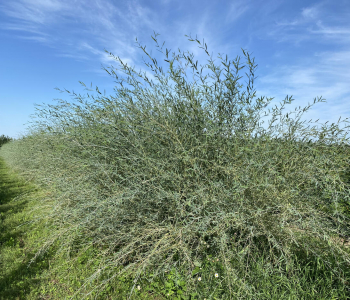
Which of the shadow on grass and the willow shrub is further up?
the willow shrub

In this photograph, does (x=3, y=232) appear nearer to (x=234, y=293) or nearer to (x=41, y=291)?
(x=41, y=291)

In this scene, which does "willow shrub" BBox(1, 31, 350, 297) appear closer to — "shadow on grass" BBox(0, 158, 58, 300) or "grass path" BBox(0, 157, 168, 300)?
"grass path" BBox(0, 157, 168, 300)

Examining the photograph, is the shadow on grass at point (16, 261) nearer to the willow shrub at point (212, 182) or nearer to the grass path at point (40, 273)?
the grass path at point (40, 273)

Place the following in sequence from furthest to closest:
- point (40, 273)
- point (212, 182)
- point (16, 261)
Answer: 1. point (16, 261)
2. point (40, 273)
3. point (212, 182)

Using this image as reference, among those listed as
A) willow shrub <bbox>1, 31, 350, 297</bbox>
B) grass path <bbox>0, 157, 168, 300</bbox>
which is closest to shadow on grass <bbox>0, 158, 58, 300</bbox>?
grass path <bbox>0, 157, 168, 300</bbox>

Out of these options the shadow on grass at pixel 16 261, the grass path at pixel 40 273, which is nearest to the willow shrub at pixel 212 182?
the grass path at pixel 40 273

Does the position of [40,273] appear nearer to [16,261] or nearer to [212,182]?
[16,261]

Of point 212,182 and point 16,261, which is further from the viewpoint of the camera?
point 16,261

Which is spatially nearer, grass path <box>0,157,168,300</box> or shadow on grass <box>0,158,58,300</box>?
grass path <box>0,157,168,300</box>

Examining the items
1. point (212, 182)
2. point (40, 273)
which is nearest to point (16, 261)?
point (40, 273)

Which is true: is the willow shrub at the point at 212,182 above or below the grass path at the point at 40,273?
above

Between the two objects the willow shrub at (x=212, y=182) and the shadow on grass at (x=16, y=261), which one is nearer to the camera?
the willow shrub at (x=212, y=182)

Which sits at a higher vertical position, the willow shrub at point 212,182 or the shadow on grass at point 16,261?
the willow shrub at point 212,182

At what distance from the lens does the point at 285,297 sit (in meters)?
2.00
